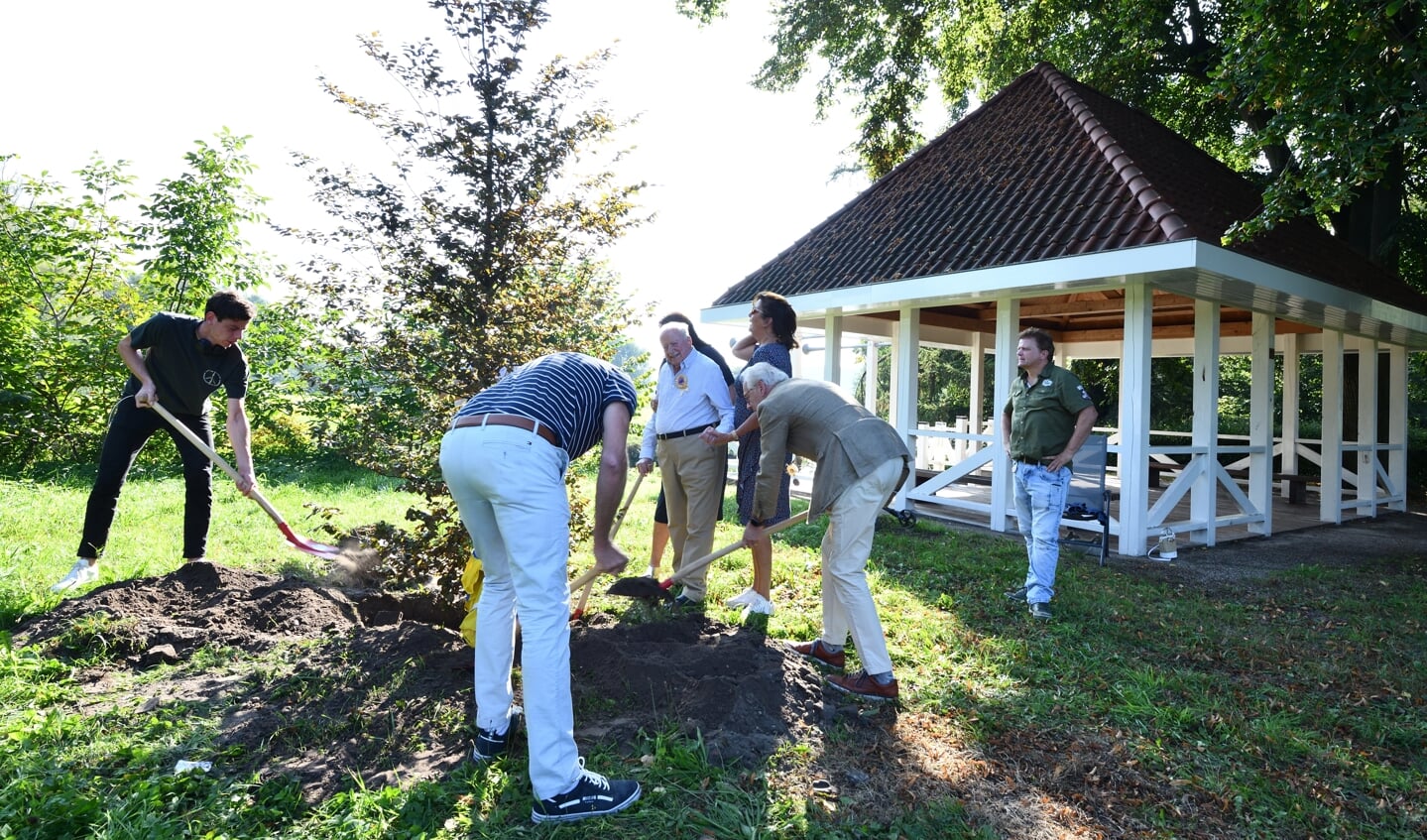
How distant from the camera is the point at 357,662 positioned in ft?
12.0

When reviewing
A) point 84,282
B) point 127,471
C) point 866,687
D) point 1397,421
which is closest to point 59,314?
point 84,282

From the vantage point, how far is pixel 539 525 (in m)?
2.62

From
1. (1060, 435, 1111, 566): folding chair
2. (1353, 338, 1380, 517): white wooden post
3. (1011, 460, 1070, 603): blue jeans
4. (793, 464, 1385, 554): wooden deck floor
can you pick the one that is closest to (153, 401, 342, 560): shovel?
(793, 464, 1385, 554): wooden deck floor

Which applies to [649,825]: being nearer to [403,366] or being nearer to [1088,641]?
[403,366]

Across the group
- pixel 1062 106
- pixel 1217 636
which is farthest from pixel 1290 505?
pixel 1217 636

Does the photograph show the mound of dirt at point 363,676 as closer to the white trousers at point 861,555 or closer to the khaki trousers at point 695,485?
the white trousers at point 861,555

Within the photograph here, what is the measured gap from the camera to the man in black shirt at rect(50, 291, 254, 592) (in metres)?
4.72

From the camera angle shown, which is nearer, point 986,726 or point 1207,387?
point 986,726

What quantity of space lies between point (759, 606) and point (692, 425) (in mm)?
1213

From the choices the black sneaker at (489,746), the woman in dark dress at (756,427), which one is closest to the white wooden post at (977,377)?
the woman in dark dress at (756,427)

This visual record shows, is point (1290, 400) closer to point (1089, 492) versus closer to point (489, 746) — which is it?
point (1089, 492)

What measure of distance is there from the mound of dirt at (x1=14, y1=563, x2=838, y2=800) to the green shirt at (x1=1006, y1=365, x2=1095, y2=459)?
7.83 feet

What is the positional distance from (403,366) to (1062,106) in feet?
28.8

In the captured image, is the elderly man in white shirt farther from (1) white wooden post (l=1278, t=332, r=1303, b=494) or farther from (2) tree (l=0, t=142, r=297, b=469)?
(1) white wooden post (l=1278, t=332, r=1303, b=494)
